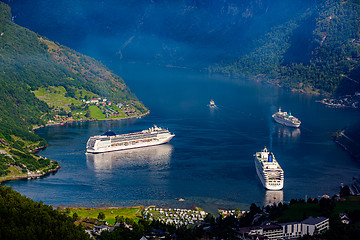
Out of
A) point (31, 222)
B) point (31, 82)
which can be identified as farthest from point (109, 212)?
point (31, 82)

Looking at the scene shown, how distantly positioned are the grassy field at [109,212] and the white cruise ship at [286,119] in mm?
22765

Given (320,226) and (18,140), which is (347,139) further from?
(18,140)

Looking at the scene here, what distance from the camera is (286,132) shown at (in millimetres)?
44938

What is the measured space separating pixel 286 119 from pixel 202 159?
48.6 feet

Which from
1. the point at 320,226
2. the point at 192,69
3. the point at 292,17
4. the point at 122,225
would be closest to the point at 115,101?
the point at 122,225

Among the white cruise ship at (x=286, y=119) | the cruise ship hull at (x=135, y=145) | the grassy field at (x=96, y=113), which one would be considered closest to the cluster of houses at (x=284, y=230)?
the cruise ship hull at (x=135, y=145)

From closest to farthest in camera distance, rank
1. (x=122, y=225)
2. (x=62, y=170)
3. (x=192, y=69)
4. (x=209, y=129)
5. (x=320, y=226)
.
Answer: (x=320, y=226), (x=122, y=225), (x=62, y=170), (x=209, y=129), (x=192, y=69)

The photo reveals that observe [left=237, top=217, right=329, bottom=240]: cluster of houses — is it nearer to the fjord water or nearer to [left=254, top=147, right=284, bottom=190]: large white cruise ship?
the fjord water

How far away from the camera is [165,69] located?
99.1 meters

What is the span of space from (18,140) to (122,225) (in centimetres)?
1737

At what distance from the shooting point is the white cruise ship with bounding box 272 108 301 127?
47094 mm

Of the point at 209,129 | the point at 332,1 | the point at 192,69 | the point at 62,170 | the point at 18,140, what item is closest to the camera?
the point at 62,170

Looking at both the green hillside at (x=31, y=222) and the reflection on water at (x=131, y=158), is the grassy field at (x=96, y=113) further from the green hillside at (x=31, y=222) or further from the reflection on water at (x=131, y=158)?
the green hillside at (x=31, y=222)

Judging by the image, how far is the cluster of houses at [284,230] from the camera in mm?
22109
